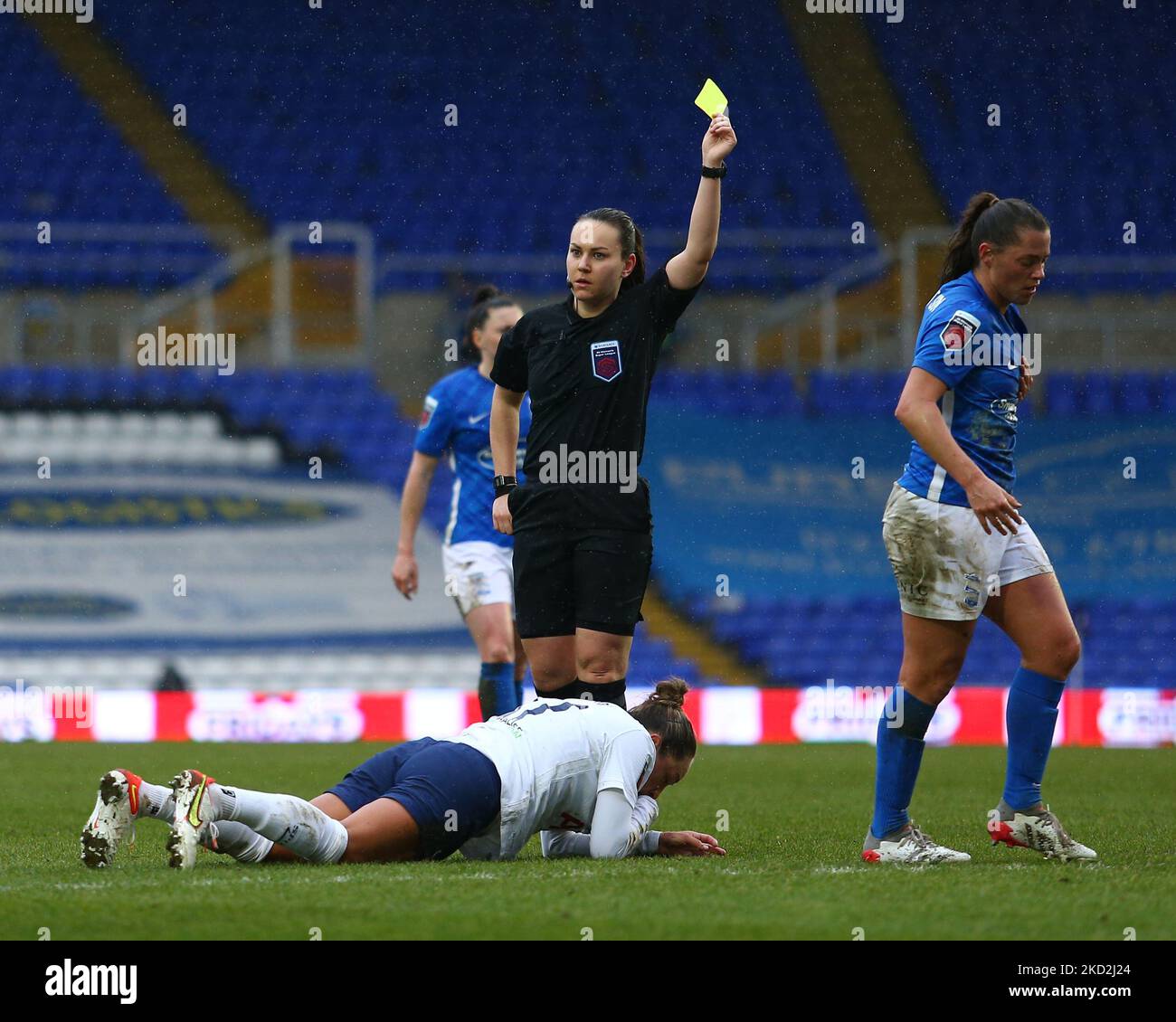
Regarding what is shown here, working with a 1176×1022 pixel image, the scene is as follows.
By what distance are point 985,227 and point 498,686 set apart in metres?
3.48

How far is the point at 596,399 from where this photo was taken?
5.73 meters

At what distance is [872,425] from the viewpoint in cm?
1634

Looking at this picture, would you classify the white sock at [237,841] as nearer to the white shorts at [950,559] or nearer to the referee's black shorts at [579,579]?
the referee's black shorts at [579,579]

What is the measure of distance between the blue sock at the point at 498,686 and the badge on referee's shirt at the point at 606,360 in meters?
2.55

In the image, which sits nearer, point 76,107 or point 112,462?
point 112,462

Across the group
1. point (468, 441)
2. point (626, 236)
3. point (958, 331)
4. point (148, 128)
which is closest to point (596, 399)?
point (626, 236)

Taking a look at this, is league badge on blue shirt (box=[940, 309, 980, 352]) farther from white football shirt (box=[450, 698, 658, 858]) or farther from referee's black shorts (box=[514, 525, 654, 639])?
white football shirt (box=[450, 698, 658, 858])

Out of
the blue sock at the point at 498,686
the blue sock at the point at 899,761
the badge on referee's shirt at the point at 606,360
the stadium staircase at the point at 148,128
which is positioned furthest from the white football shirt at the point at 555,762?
the stadium staircase at the point at 148,128

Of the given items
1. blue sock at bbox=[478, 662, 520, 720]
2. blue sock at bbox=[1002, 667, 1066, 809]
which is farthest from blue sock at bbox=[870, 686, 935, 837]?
blue sock at bbox=[478, 662, 520, 720]

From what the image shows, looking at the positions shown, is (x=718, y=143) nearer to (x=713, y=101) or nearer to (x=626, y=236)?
(x=713, y=101)

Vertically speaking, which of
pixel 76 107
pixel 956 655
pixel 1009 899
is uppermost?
pixel 76 107

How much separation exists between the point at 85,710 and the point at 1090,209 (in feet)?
37.9

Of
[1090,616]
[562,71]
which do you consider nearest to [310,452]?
[562,71]

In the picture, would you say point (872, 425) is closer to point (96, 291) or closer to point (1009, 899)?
point (96, 291)
